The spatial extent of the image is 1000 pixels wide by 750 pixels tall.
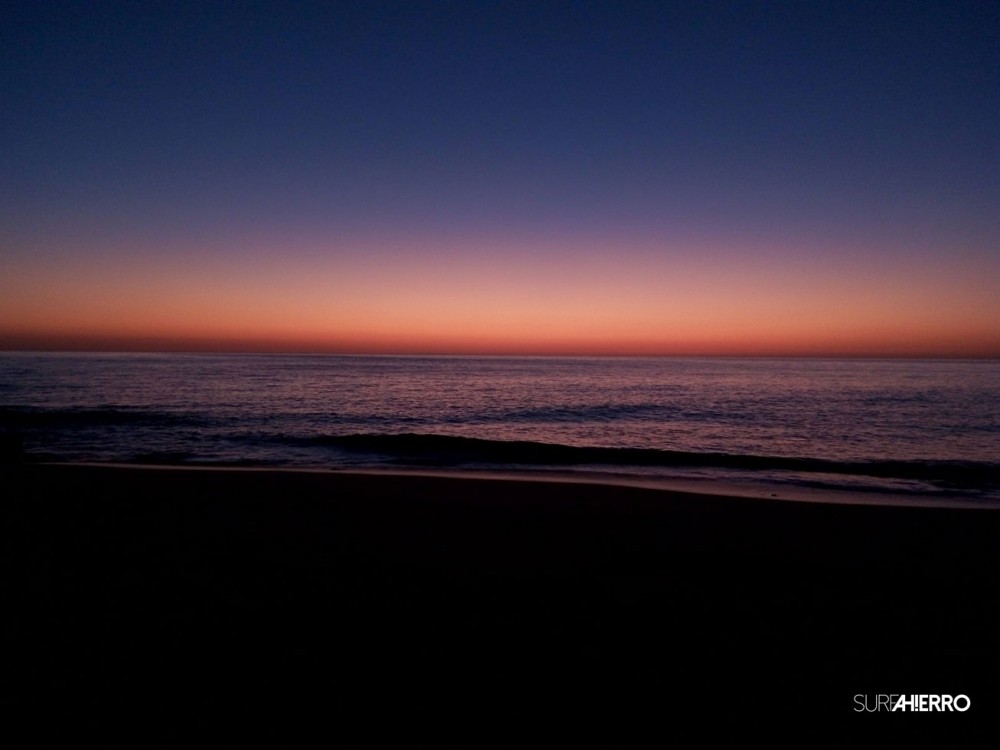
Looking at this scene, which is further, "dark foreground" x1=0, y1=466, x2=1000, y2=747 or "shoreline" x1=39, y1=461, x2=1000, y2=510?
"shoreline" x1=39, y1=461, x2=1000, y2=510

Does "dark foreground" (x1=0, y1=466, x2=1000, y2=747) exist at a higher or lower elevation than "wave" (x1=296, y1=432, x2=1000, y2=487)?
higher

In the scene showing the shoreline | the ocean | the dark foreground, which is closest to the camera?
the dark foreground

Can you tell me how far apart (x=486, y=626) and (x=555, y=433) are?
60.3 feet

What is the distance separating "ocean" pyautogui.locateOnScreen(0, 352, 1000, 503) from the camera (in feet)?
51.1

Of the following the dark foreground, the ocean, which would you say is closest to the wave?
the ocean

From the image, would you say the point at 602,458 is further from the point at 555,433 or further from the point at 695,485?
the point at 555,433

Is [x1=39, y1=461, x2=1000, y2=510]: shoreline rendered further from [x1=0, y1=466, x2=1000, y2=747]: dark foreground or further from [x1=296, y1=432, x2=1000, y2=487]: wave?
[x1=0, y1=466, x2=1000, y2=747]: dark foreground

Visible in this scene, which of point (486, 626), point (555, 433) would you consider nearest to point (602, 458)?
point (555, 433)

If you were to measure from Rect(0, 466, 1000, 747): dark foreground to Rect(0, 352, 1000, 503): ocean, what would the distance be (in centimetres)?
651

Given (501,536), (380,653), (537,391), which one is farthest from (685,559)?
(537,391)

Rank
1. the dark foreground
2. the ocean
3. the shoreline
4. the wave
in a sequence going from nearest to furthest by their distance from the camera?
the dark foreground < the shoreline < the wave < the ocean

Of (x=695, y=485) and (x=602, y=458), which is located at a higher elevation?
(x=695, y=485)

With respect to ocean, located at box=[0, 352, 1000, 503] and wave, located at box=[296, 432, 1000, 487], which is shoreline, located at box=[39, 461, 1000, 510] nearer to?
ocean, located at box=[0, 352, 1000, 503]

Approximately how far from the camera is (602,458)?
17.6 metres
